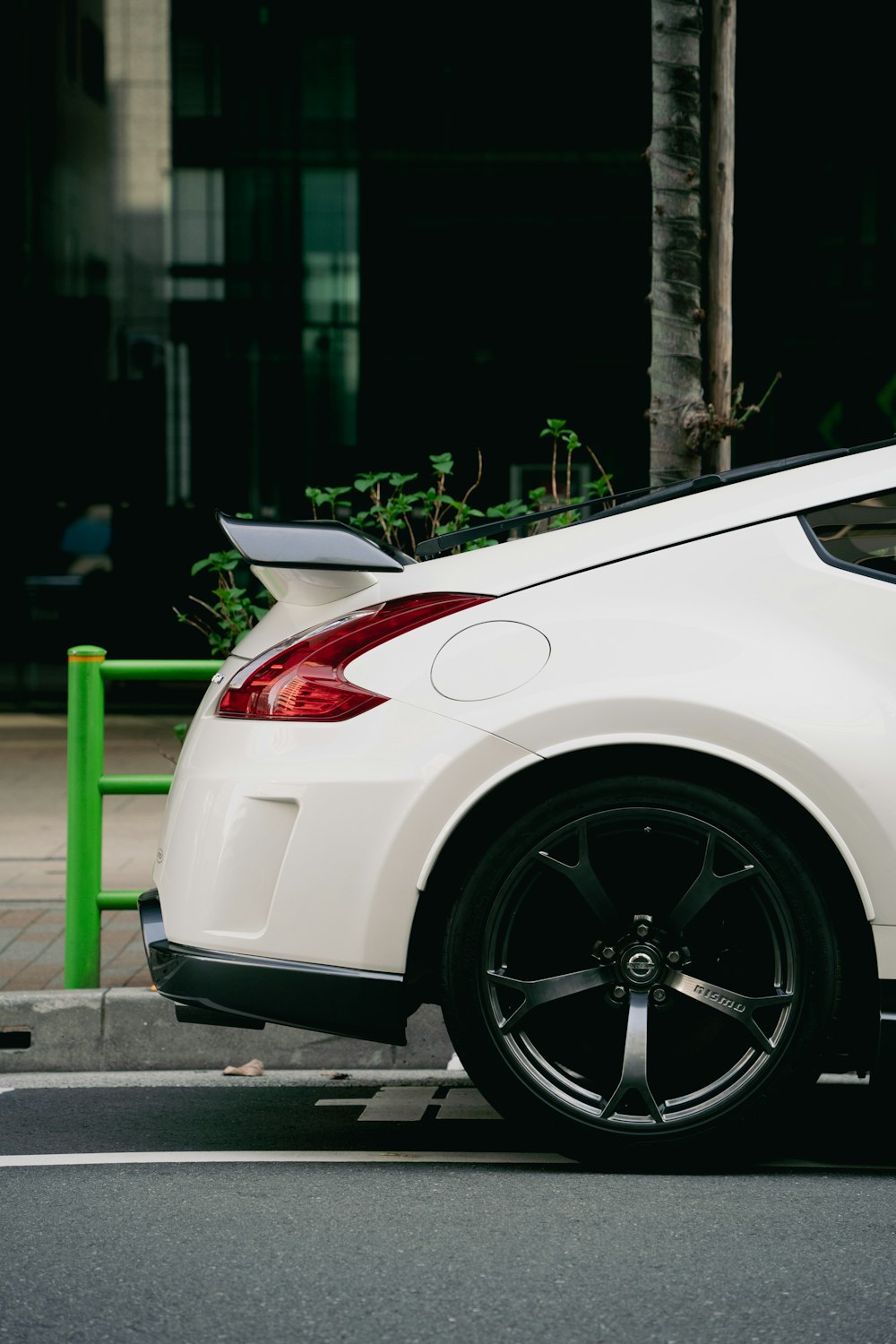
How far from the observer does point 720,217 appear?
588 cm

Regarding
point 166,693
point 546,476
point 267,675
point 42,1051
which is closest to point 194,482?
point 166,693

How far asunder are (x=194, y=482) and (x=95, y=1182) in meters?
9.30

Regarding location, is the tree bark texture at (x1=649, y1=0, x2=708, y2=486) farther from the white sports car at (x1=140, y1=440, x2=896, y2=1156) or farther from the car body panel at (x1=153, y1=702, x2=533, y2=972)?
the car body panel at (x1=153, y1=702, x2=533, y2=972)

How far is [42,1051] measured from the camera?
4758 millimetres

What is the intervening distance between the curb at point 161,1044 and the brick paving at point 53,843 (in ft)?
0.87

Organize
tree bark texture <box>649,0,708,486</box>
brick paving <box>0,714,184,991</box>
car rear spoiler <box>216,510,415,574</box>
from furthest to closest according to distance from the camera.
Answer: tree bark texture <box>649,0,708,486</box> → brick paving <box>0,714,184,991</box> → car rear spoiler <box>216,510,415,574</box>

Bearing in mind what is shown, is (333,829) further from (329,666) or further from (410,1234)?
(410,1234)

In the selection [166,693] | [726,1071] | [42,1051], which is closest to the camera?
[726,1071]

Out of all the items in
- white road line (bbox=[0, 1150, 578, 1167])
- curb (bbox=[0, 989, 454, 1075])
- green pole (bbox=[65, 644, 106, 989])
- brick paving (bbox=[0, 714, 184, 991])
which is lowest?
brick paving (bbox=[0, 714, 184, 991])

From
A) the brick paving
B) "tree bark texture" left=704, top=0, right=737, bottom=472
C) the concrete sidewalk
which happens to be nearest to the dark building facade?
the brick paving

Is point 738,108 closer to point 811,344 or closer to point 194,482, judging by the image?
point 811,344

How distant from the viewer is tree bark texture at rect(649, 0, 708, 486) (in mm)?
5762

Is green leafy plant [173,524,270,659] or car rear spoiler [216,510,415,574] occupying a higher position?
car rear spoiler [216,510,415,574]

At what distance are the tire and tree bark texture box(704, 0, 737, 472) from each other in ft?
8.54
